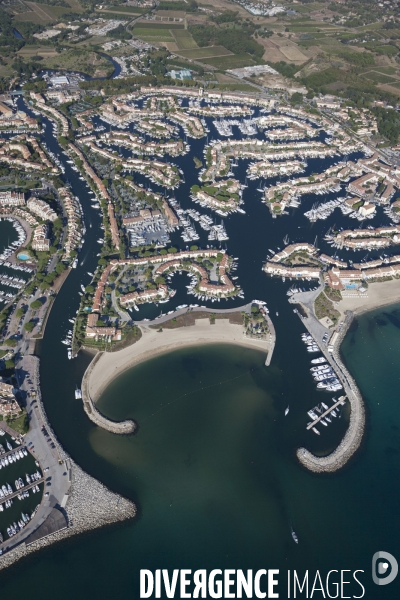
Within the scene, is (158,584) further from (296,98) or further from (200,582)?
(296,98)

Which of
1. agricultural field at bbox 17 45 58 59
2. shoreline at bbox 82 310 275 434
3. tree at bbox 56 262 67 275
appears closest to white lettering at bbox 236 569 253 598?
shoreline at bbox 82 310 275 434

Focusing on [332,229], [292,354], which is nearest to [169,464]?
[292,354]

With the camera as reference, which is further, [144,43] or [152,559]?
[144,43]

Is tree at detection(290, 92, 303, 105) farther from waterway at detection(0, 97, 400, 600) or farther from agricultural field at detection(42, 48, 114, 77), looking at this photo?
waterway at detection(0, 97, 400, 600)

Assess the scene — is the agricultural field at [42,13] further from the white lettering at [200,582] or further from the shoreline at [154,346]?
the white lettering at [200,582]

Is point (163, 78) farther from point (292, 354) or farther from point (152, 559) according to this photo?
point (152, 559)

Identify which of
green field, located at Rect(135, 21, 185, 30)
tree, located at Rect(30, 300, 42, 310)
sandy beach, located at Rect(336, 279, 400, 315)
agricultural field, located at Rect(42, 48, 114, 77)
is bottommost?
tree, located at Rect(30, 300, 42, 310)

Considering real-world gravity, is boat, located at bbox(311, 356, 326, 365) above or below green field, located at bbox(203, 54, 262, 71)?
below
